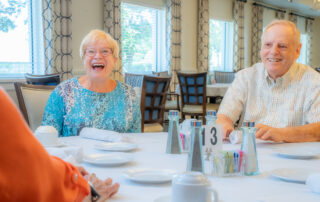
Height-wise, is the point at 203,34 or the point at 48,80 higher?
the point at 203,34

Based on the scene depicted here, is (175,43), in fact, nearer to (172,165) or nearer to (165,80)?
(165,80)

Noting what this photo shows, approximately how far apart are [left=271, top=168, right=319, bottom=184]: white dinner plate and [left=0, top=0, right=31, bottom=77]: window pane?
4742 mm

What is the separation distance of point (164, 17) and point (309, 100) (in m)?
6.09

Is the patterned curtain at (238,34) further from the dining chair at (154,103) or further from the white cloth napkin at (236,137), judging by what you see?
the white cloth napkin at (236,137)

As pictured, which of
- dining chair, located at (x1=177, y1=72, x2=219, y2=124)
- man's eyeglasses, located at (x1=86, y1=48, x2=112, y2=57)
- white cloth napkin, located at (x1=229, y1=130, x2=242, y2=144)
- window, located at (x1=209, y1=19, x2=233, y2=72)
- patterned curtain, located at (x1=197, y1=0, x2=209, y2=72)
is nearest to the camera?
white cloth napkin, located at (x1=229, y1=130, x2=242, y2=144)

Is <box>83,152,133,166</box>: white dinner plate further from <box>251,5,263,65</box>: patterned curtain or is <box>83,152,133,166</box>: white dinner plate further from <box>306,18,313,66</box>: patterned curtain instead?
<box>306,18,313,66</box>: patterned curtain

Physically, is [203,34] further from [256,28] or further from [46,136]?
[46,136]

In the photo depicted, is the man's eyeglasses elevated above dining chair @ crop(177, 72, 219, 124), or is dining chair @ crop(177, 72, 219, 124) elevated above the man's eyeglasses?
the man's eyeglasses

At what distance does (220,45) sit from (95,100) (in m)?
7.93

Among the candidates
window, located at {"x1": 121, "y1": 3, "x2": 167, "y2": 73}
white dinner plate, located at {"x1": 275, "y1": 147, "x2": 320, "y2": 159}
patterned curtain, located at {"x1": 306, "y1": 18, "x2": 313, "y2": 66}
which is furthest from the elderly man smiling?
patterned curtain, located at {"x1": 306, "y1": 18, "x2": 313, "y2": 66}

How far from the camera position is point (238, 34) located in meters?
9.80

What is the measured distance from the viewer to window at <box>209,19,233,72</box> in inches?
369

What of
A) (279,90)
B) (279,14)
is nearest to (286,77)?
(279,90)

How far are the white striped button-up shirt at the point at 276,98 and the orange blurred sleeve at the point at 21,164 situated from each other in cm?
173
